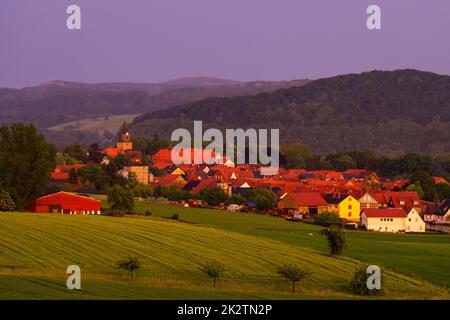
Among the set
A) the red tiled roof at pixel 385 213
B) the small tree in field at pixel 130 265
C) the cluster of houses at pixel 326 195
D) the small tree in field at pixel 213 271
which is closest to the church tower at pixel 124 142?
the cluster of houses at pixel 326 195

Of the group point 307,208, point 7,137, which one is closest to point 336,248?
point 7,137

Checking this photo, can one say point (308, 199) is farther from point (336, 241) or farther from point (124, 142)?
point (124, 142)

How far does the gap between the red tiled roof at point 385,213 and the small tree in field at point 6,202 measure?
97.7 feet

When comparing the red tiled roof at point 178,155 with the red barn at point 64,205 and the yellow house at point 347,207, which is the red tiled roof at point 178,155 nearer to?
the yellow house at point 347,207

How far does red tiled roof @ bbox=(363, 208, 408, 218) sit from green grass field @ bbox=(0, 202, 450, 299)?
1847 centimetres

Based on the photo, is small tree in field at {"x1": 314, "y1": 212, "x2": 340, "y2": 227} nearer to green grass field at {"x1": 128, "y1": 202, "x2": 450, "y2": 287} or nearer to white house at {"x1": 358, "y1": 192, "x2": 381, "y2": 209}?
green grass field at {"x1": 128, "y1": 202, "x2": 450, "y2": 287}

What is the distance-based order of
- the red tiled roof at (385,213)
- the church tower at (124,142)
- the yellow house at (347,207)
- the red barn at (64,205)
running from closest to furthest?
the red barn at (64,205), the red tiled roof at (385,213), the yellow house at (347,207), the church tower at (124,142)

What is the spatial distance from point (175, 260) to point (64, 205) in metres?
31.8

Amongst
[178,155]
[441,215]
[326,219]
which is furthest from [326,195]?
[178,155]

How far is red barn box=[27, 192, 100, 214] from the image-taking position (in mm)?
67812

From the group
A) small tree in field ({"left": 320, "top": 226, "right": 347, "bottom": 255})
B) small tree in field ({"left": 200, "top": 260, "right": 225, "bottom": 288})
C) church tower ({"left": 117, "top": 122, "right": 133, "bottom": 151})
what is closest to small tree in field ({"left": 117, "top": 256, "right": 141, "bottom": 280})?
small tree in field ({"left": 200, "top": 260, "right": 225, "bottom": 288})

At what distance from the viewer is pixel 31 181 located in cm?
6738

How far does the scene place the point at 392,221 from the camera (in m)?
76.8

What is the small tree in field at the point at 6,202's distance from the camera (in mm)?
61819
